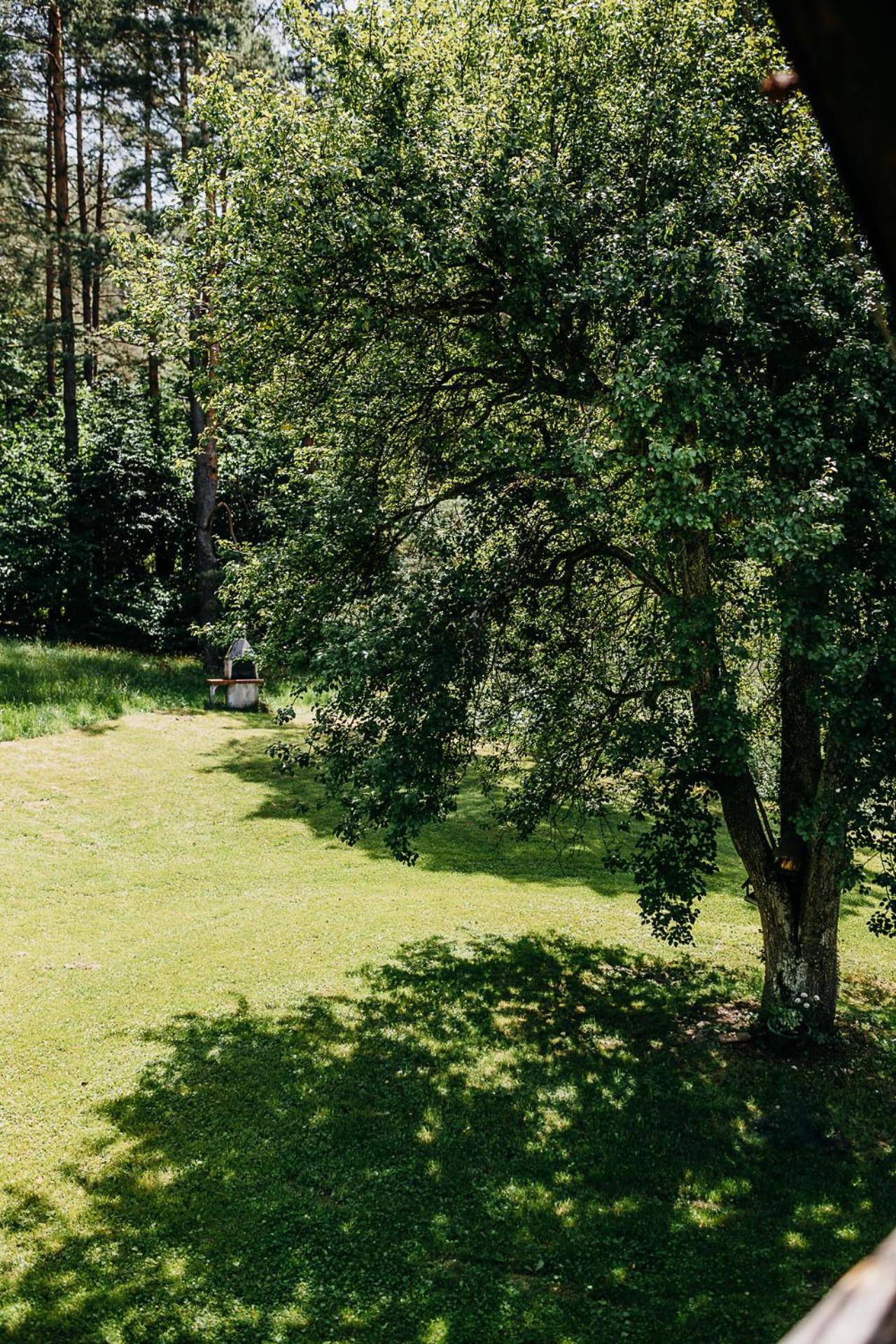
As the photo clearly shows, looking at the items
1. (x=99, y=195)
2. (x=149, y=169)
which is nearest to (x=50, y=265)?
(x=149, y=169)

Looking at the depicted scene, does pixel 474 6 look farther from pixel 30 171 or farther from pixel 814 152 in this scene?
pixel 30 171

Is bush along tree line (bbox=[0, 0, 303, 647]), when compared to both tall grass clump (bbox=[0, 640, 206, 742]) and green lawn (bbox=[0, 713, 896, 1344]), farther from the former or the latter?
green lawn (bbox=[0, 713, 896, 1344])

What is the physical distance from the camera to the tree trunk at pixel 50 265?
2391 centimetres

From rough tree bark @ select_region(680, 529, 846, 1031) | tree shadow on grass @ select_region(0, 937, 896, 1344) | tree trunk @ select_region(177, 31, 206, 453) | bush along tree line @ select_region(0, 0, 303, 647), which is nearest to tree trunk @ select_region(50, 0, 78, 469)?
bush along tree line @ select_region(0, 0, 303, 647)

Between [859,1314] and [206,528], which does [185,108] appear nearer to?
[206,528]

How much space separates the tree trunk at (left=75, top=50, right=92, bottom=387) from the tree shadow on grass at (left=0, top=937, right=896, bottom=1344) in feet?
66.1

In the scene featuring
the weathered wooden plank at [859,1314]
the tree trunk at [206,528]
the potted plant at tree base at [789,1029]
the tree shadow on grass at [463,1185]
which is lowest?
the tree shadow on grass at [463,1185]

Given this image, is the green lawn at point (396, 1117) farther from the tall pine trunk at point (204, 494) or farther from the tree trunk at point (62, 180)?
the tree trunk at point (62, 180)

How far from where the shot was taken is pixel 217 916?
1233cm

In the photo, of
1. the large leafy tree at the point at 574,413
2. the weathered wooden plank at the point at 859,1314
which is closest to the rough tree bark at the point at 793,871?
the large leafy tree at the point at 574,413

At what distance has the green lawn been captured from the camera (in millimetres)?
5902

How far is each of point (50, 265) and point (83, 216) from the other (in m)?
3.92

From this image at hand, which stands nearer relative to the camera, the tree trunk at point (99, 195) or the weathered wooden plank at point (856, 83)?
the weathered wooden plank at point (856, 83)

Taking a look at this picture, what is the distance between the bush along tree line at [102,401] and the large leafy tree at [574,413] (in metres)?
14.1
